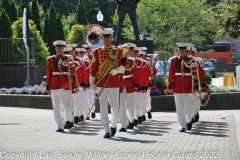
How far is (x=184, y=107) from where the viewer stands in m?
17.3

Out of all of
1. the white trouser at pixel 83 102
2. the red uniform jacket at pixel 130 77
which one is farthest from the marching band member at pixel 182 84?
the white trouser at pixel 83 102

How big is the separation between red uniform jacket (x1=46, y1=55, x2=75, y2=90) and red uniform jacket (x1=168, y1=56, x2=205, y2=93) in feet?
7.64

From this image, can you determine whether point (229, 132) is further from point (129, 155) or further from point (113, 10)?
point (113, 10)

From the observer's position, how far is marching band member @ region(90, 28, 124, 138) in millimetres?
15703

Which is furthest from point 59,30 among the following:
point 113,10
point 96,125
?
point 96,125

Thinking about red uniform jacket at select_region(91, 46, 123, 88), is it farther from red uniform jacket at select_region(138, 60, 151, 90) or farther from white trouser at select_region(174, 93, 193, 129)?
red uniform jacket at select_region(138, 60, 151, 90)

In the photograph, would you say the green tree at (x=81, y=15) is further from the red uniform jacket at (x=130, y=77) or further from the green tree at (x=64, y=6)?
the red uniform jacket at (x=130, y=77)

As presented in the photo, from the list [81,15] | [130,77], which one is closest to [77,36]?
[81,15]

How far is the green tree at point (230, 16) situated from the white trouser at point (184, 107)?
1649 mm

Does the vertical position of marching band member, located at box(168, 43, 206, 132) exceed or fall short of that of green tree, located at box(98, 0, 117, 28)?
it falls short

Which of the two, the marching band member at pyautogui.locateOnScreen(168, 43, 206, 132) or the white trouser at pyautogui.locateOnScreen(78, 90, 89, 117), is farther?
the white trouser at pyautogui.locateOnScreen(78, 90, 89, 117)

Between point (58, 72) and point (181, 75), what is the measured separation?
9.04 feet

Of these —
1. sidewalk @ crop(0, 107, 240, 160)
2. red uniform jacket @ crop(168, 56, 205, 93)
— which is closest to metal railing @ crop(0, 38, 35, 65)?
sidewalk @ crop(0, 107, 240, 160)

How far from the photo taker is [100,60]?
1590 cm
